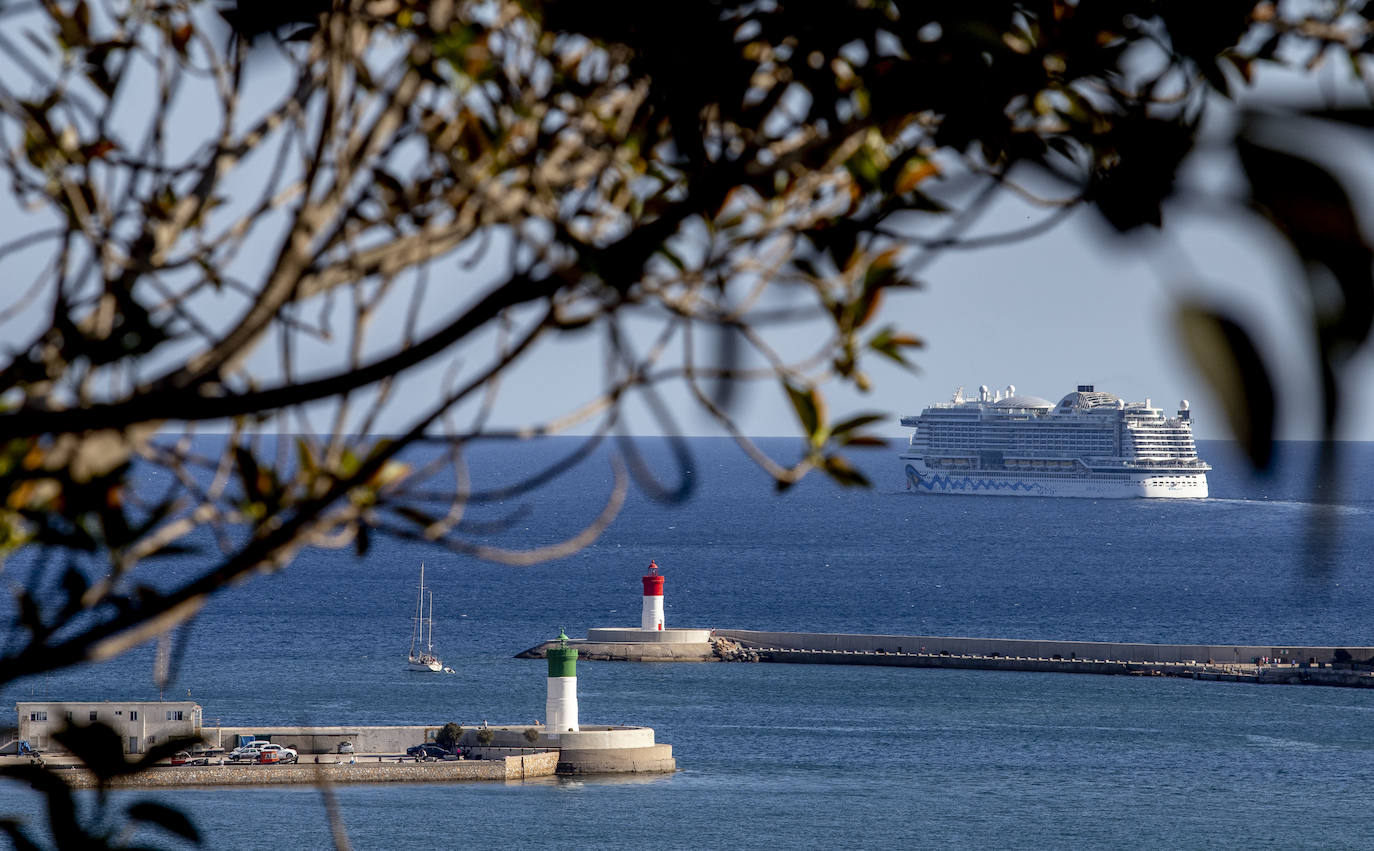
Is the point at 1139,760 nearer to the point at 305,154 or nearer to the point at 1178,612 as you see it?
the point at 1178,612

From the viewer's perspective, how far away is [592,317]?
49.0 inches

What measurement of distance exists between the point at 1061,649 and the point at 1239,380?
4366cm

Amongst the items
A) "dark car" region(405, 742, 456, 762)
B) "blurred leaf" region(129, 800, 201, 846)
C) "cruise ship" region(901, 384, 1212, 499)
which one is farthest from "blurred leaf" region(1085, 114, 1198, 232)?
"cruise ship" region(901, 384, 1212, 499)

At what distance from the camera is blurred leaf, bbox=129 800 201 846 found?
1.38m

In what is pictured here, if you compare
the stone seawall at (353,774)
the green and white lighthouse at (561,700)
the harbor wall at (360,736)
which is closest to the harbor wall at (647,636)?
the harbor wall at (360,736)

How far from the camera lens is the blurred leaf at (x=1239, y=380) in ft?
1.42

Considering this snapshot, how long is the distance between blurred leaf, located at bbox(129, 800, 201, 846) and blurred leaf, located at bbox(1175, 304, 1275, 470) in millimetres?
1154

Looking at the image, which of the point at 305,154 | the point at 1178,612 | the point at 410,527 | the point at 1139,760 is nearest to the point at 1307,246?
the point at 305,154

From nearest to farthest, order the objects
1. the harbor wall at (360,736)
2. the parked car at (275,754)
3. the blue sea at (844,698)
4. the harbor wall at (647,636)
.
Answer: the blue sea at (844,698) < the parked car at (275,754) < the harbor wall at (360,736) < the harbor wall at (647,636)

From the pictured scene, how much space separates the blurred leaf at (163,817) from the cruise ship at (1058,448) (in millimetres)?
78145

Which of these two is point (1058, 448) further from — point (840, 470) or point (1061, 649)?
point (840, 470)

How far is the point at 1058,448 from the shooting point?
269 ft

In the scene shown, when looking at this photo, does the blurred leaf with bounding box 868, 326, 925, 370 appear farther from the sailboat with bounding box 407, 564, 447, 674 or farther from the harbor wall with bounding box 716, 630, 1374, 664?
the harbor wall with bounding box 716, 630, 1374, 664

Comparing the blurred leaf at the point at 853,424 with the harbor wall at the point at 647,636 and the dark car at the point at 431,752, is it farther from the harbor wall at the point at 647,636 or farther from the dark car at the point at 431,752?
the harbor wall at the point at 647,636
